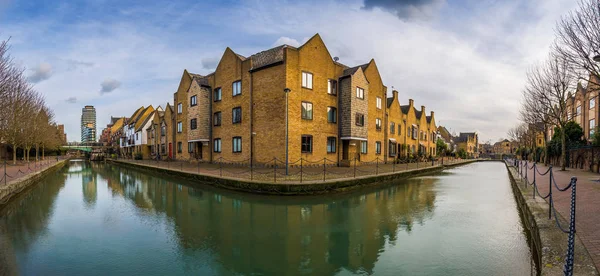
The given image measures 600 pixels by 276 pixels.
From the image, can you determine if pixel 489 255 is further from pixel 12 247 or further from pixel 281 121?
pixel 281 121

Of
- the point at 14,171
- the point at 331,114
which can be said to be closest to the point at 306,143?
the point at 331,114

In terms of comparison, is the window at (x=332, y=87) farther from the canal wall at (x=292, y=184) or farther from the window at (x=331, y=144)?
the canal wall at (x=292, y=184)

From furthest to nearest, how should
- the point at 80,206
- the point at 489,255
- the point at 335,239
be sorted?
the point at 80,206 < the point at 335,239 < the point at 489,255

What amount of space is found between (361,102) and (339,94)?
204 cm

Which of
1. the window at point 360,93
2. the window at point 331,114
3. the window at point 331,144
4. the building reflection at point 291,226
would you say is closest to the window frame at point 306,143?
the window at point 331,144

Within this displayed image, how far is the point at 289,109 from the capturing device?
21453 millimetres

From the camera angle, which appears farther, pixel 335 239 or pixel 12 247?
pixel 335 239

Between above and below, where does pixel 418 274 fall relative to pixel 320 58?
below

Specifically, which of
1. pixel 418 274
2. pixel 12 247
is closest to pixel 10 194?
pixel 12 247

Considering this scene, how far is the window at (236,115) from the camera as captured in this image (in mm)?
25297

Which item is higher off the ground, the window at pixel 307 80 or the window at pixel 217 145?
the window at pixel 307 80

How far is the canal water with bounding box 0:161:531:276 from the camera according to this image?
588 centimetres

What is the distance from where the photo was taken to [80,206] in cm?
1244

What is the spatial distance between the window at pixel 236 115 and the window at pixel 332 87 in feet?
25.0
